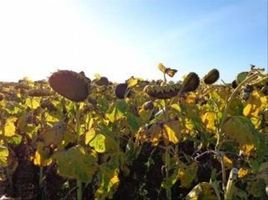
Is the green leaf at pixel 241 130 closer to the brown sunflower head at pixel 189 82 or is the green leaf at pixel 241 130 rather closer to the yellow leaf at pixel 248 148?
the yellow leaf at pixel 248 148

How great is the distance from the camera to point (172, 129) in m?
3.51

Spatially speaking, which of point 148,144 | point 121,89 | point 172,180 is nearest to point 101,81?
point 148,144

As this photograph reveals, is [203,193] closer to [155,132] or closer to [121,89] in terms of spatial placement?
[155,132]

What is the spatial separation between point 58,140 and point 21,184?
164 centimetres

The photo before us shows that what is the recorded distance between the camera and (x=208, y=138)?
13.6 ft

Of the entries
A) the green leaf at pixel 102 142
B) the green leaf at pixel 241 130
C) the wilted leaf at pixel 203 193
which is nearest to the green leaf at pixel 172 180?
the green leaf at pixel 102 142

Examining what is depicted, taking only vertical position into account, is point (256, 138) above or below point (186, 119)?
below

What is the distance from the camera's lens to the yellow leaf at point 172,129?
11.5ft

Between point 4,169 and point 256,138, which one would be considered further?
point 4,169

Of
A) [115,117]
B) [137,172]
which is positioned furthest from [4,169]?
[115,117]

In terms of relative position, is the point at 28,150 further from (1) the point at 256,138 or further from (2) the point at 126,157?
(1) the point at 256,138

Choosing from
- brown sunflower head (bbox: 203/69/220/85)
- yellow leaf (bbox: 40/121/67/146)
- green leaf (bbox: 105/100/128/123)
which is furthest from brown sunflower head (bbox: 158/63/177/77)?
yellow leaf (bbox: 40/121/67/146)

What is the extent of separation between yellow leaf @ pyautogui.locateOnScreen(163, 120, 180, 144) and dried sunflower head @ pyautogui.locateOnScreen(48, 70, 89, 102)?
22.5 inches

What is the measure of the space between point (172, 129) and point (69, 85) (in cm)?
71
